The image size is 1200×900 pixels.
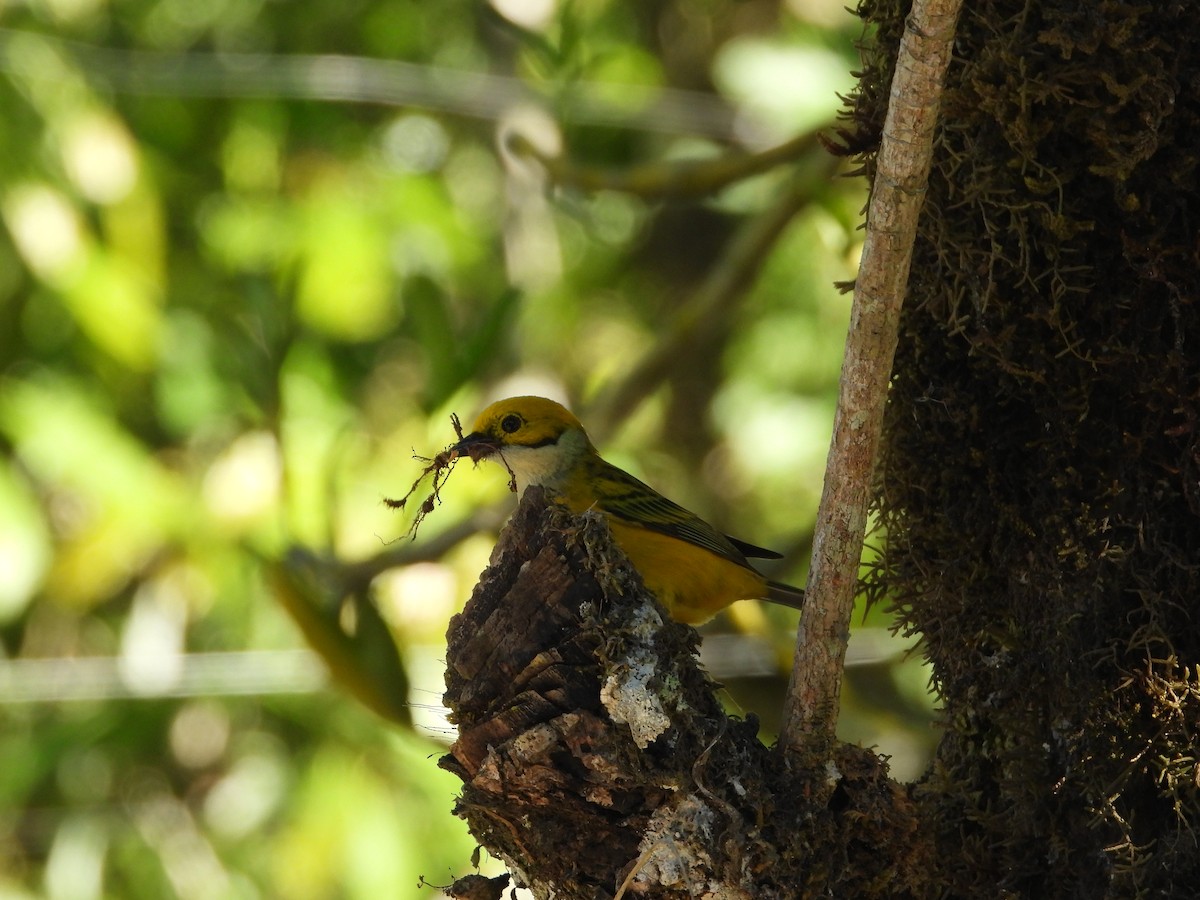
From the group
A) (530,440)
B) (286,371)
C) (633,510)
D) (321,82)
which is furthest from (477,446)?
(321,82)

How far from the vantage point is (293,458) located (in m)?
6.05

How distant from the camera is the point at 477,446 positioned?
4848 mm

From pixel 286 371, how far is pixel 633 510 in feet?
6.62

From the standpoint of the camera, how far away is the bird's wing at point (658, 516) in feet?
14.7

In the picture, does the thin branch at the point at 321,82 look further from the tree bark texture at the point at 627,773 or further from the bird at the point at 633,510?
the tree bark texture at the point at 627,773

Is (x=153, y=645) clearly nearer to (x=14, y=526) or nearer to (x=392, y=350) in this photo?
(x=14, y=526)

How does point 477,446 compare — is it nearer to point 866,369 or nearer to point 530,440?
point 530,440

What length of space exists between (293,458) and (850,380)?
390 centimetres

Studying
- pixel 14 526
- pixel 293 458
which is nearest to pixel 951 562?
pixel 293 458

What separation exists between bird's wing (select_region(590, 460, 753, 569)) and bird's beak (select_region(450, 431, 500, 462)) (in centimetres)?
40

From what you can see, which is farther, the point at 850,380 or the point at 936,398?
the point at 936,398

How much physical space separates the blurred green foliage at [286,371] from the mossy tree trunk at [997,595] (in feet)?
8.16

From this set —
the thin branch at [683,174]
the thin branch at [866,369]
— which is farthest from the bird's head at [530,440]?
the thin branch at [866,369]

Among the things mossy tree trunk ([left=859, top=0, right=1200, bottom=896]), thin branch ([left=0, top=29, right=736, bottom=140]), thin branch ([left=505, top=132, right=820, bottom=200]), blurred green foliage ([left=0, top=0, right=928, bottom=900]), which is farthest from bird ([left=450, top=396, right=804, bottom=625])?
thin branch ([left=0, top=29, right=736, bottom=140])
